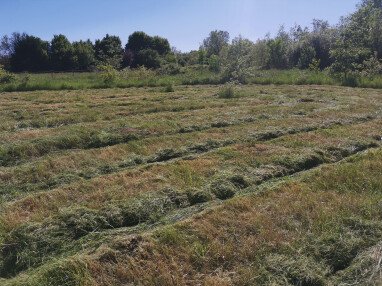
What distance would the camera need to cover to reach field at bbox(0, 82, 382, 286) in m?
4.32

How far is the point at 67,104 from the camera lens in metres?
15.4

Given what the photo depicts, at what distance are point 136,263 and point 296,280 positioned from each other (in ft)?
5.24

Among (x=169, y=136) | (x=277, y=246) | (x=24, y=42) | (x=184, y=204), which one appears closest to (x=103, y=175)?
(x=184, y=204)

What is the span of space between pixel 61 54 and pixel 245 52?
96.2 ft

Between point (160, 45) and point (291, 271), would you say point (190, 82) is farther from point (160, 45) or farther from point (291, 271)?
point (160, 45)

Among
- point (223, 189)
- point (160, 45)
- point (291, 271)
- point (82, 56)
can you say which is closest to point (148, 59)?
point (82, 56)

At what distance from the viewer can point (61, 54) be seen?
4888 cm

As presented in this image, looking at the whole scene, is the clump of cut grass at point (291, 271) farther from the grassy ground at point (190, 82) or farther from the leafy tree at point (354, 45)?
the leafy tree at point (354, 45)

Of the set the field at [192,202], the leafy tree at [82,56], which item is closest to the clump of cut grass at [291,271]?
the field at [192,202]

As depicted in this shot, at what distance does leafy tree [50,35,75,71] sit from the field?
129ft

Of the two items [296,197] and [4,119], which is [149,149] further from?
[4,119]

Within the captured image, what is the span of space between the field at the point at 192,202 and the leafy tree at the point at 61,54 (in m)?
39.3

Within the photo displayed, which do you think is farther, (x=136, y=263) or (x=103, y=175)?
(x=103, y=175)

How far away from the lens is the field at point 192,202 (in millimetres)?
4316
